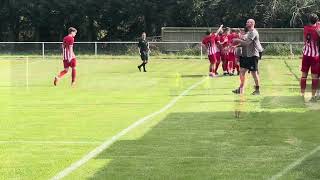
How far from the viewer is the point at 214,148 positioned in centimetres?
919

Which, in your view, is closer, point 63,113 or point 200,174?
point 200,174

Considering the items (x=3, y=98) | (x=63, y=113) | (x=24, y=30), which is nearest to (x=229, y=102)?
(x=63, y=113)

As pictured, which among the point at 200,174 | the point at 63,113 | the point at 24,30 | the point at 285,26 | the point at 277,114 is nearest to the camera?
the point at 200,174

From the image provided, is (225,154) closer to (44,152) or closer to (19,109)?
(44,152)

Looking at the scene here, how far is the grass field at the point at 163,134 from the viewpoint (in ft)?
25.7

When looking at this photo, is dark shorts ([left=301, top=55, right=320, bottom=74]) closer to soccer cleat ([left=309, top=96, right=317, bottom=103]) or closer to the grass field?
the grass field

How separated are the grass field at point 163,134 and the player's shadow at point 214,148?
1 cm

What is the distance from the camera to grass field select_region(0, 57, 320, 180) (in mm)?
7836

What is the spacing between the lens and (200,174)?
7.56m

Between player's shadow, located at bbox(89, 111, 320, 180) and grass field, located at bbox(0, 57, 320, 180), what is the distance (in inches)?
0.5

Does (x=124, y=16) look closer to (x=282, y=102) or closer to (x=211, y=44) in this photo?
(x=211, y=44)

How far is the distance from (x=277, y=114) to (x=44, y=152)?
17.4 ft

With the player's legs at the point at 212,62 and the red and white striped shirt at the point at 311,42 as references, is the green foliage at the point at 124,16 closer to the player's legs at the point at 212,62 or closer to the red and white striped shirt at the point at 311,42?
the player's legs at the point at 212,62

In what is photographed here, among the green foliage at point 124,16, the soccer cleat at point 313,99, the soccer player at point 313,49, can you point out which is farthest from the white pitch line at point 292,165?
the green foliage at point 124,16
